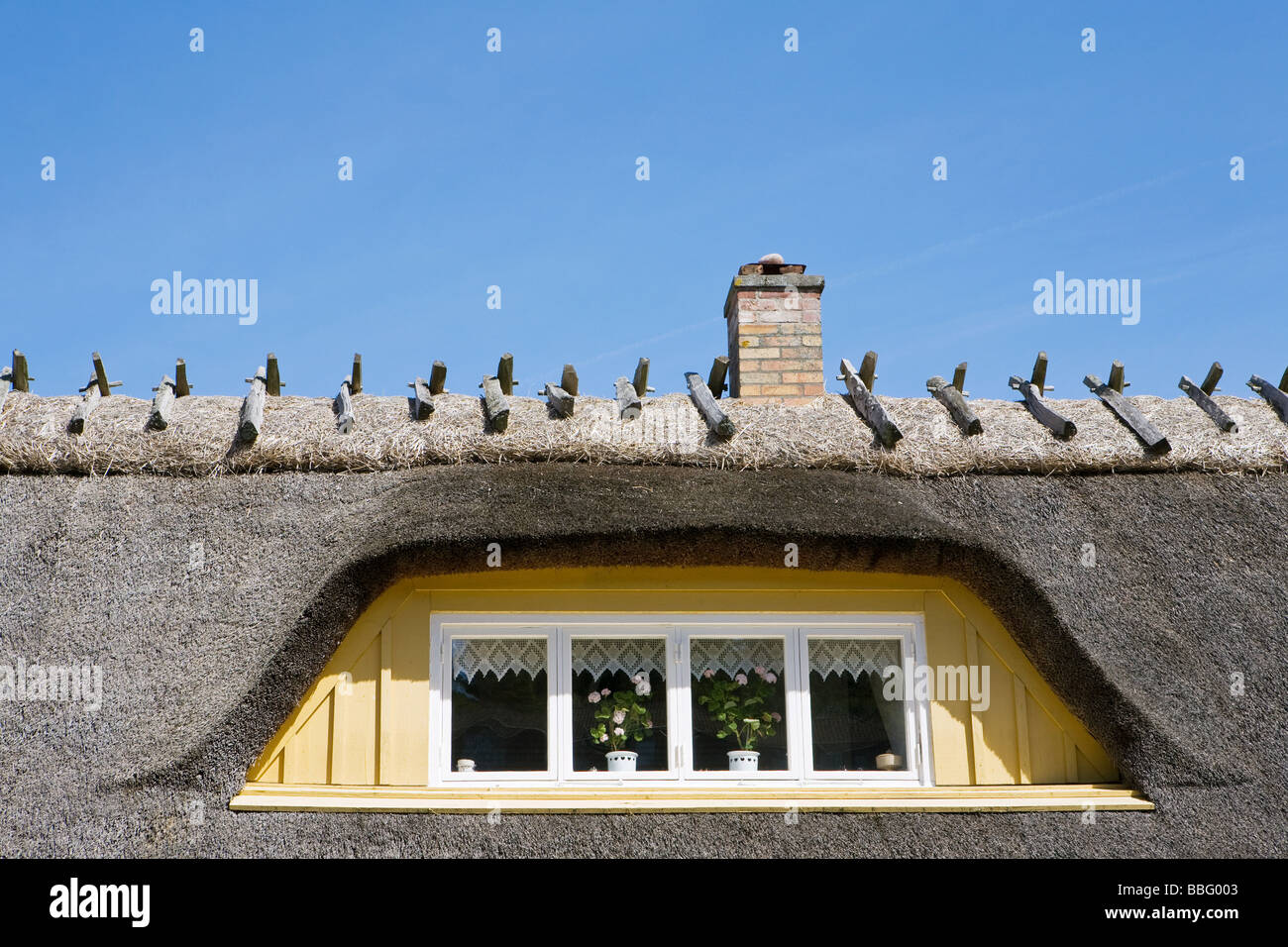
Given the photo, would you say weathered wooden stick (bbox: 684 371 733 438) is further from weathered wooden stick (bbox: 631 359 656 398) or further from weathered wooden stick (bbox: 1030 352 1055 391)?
weathered wooden stick (bbox: 1030 352 1055 391)

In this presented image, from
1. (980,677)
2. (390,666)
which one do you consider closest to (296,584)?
(390,666)

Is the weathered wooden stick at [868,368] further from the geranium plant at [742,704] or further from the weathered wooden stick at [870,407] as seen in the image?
the geranium plant at [742,704]

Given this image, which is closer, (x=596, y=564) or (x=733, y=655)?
(x=596, y=564)

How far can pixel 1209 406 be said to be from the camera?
737 cm

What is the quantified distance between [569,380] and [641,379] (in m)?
0.44

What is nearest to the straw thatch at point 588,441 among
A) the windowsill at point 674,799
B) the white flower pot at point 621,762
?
the white flower pot at point 621,762

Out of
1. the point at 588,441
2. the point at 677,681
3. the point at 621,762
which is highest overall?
the point at 588,441

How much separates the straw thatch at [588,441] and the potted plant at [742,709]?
3.54 feet

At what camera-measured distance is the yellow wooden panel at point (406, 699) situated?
5762mm

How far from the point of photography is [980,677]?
6.05 meters

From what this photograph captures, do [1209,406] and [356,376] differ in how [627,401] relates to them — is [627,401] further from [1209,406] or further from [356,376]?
[1209,406]

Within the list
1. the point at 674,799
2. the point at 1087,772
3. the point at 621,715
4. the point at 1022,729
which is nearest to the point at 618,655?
the point at 621,715
